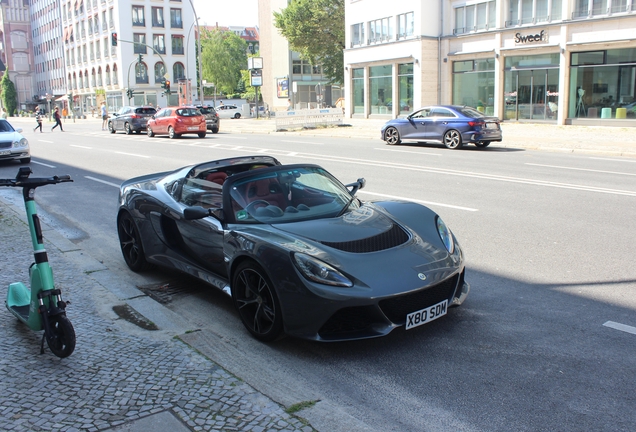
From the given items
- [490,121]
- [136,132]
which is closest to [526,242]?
[490,121]

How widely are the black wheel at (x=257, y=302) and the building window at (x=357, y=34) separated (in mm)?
38260

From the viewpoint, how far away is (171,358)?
425 cm

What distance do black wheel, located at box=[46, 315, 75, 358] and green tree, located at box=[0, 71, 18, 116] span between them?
399 ft

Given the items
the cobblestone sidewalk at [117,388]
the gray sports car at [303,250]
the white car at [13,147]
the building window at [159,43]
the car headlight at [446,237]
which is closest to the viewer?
the cobblestone sidewalk at [117,388]

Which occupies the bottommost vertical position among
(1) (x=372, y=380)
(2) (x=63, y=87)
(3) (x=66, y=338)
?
(1) (x=372, y=380)

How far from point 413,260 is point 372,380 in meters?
0.99

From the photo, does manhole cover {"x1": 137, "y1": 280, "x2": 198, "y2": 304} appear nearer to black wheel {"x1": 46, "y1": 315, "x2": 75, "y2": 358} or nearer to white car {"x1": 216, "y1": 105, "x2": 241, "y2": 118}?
black wheel {"x1": 46, "y1": 315, "x2": 75, "y2": 358}

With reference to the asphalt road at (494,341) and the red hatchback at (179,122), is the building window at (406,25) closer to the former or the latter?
the red hatchback at (179,122)

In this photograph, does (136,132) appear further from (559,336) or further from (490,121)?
(559,336)

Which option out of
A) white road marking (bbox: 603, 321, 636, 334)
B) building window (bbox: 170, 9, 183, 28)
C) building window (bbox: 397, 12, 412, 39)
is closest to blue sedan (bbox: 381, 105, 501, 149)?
white road marking (bbox: 603, 321, 636, 334)

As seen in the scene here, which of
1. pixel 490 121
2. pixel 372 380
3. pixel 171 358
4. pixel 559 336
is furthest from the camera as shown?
pixel 490 121

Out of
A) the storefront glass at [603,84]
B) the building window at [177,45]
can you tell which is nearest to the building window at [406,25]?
the storefront glass at [603,84]

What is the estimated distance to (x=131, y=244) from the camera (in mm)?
6680

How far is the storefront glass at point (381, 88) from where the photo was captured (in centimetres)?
3912
